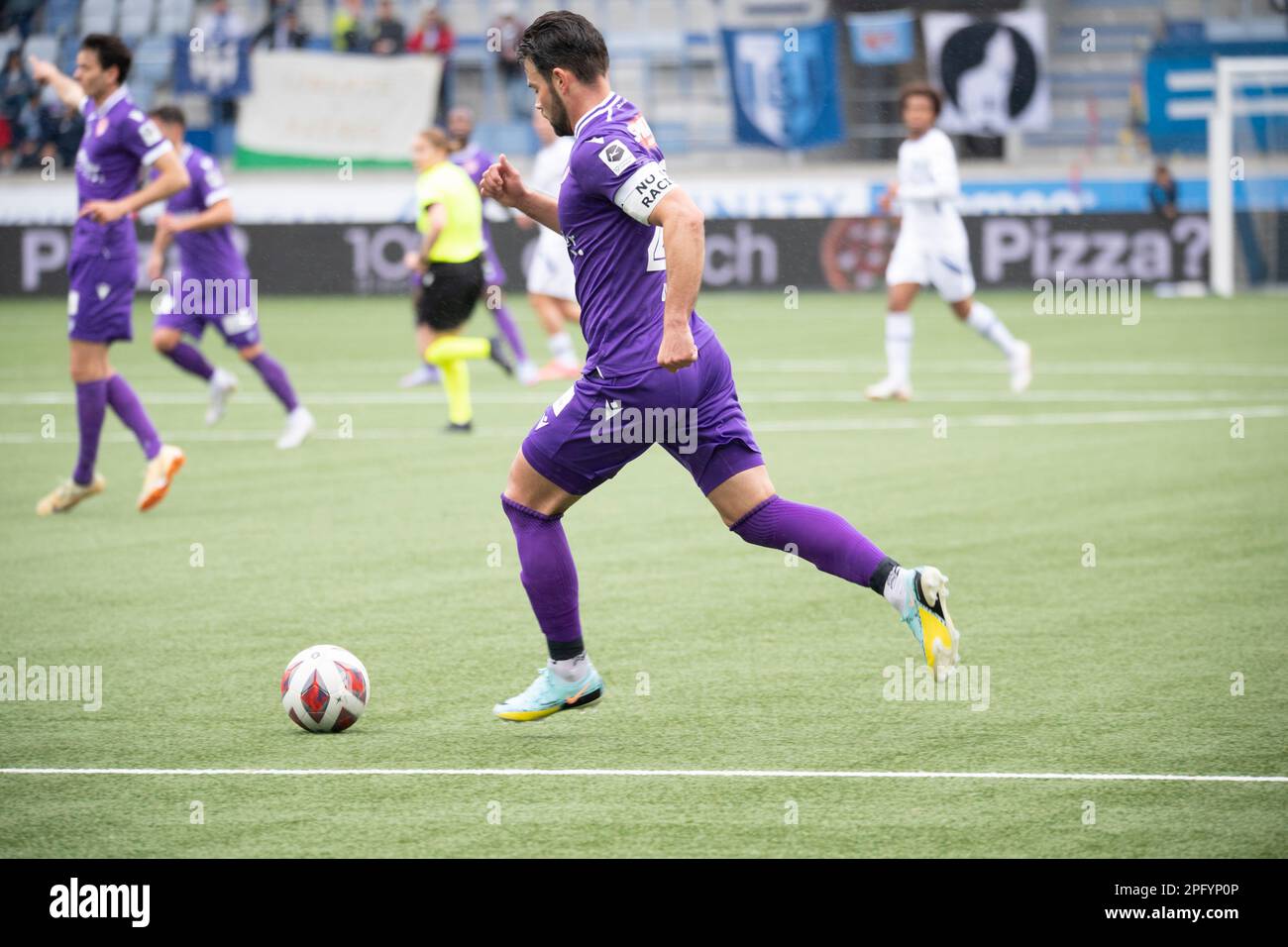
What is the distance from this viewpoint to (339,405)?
1719cm

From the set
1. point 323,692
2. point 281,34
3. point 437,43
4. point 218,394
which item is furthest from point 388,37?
point 323,692

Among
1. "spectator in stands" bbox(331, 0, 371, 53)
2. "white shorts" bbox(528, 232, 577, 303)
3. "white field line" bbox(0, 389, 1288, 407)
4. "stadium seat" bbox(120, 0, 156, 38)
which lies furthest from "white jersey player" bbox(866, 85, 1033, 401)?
"stadium seat" bbox(120, 0, 156, 38)

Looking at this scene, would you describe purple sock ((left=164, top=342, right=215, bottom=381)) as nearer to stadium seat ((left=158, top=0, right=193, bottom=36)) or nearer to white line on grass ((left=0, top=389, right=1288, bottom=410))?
white line on grass ((left=0, top=389, right=1288, bottom=410))

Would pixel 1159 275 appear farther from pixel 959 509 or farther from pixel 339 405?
pixel 959 509

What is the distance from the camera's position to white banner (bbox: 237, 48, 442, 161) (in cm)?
3331

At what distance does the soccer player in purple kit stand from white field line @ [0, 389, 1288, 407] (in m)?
10.5

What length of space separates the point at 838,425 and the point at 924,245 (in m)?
2.39

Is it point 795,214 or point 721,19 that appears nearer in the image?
point 795,214

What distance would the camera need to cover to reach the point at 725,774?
583 cm

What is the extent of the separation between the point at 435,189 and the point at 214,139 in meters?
19.0

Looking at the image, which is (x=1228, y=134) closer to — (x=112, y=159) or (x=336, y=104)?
(x=336, y=104)

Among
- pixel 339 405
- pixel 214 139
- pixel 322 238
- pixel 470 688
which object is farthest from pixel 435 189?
pixel 214 139

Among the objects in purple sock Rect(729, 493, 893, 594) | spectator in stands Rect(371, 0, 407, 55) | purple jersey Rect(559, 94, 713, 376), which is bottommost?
spectator in stands Rect(371, 0, 407, 55)

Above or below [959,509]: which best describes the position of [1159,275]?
below
